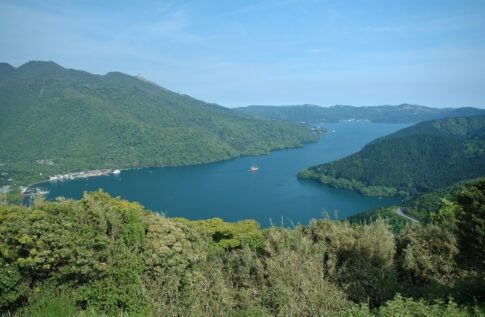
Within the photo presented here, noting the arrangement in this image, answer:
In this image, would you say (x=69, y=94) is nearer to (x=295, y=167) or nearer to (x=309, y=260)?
(x=295, y=167)

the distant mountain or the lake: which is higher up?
→ the distant mountain

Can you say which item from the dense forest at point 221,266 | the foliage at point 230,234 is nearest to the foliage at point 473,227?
the dense forest at point 221,266

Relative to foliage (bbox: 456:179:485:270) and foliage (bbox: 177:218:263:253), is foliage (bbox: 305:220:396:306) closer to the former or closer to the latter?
foliage (bbox: 456:179:485:270)

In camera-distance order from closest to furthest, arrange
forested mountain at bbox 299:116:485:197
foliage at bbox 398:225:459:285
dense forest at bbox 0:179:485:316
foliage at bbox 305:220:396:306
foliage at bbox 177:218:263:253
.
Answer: dense forest at bbox 0:179:485:316 → foliage at bbox 305:220:396:306 → foliage at bbox 398:225:459:285 → foliage at bbox 177:218:263:253 → forested mountain at bbox 299:116:485:197

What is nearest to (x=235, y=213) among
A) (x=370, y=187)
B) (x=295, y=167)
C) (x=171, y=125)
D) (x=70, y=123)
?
(x=370, y=187)

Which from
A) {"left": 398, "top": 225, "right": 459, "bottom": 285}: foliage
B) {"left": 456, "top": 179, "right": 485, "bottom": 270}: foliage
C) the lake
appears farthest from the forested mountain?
{"left": 456, "top": 179, "right": 485, "bottom": 270}: foliage

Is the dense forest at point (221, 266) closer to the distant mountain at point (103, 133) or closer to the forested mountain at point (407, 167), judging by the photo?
the forested mountain at point (407, 167)

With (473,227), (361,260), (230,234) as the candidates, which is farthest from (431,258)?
(230,234)

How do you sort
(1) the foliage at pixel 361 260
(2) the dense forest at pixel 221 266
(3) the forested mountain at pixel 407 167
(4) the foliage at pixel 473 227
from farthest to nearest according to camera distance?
(3) the forested mountain at pixel 407 167, (1) the foliage at pixel 361 260, (4) the foliage at pixel 473 227, (2) the dense forest at pixel 221 266
